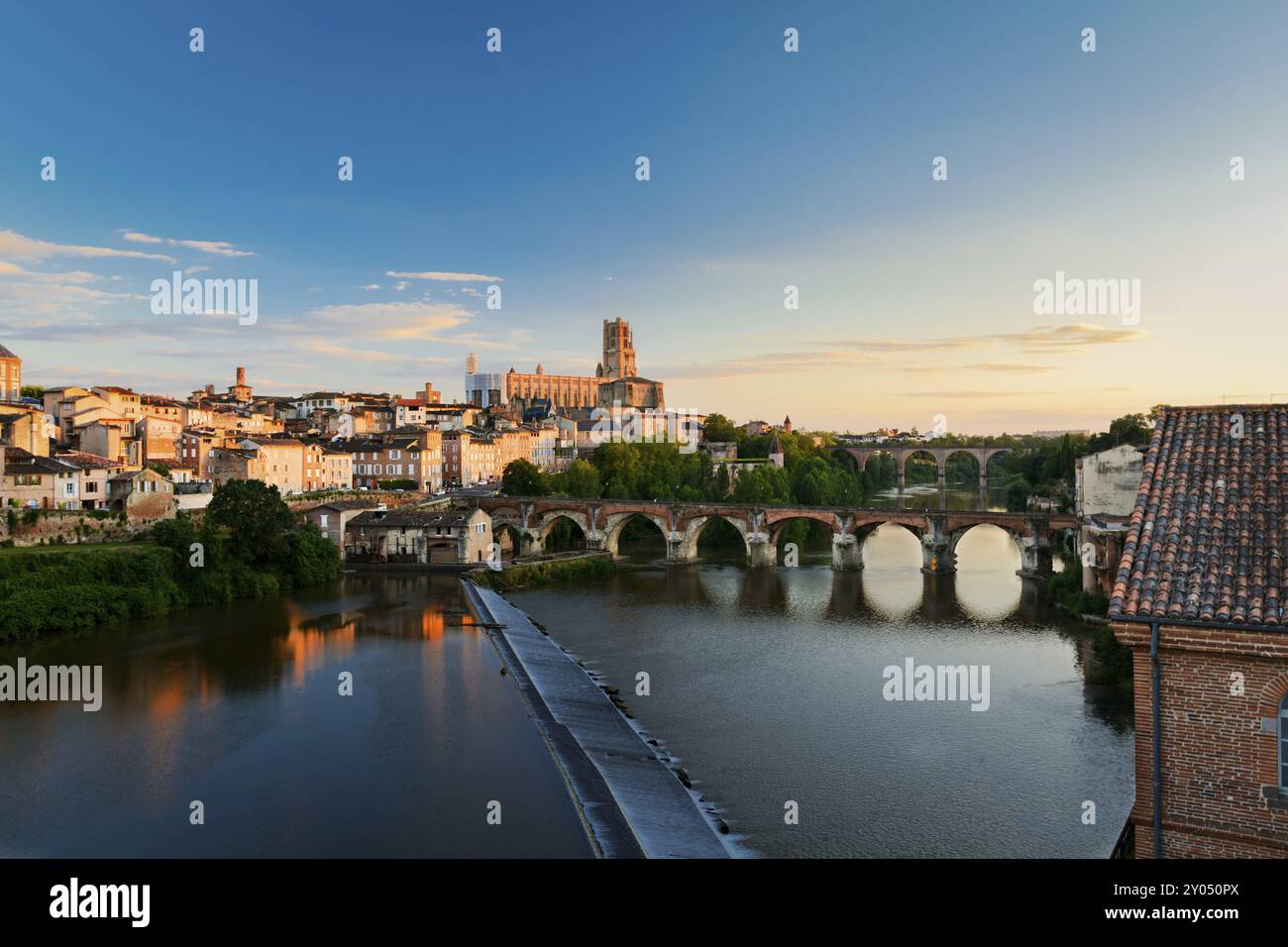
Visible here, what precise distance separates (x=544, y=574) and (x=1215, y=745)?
29754mm

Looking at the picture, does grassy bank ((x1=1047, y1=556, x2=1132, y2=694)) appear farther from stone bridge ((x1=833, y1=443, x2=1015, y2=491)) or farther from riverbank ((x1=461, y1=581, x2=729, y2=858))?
stone bridge ((x1=833, y1=443, x2=1015, y2=491))

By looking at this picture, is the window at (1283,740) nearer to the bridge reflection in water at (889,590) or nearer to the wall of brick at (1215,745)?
the wall of brick at (1215,745)

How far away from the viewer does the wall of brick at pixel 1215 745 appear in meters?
5.91

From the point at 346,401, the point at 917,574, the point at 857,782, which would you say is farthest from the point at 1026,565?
the point at 346,401

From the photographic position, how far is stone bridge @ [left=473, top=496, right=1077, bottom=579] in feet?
108

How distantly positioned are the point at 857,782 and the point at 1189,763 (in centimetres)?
816

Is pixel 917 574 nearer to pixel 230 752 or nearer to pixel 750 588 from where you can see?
pixel 750 588

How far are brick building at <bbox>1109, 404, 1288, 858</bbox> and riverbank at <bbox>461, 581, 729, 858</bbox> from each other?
6155 mm

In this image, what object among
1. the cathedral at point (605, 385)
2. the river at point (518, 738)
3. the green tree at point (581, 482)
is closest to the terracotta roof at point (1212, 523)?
the river at point (518, 738)

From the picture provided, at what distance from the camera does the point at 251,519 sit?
105 feet

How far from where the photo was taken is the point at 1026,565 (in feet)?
109

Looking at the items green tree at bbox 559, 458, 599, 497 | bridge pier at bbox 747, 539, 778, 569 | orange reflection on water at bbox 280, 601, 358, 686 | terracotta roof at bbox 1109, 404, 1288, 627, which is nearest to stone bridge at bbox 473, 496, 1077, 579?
bridge pier at bbox 747, 539, 778, 569
